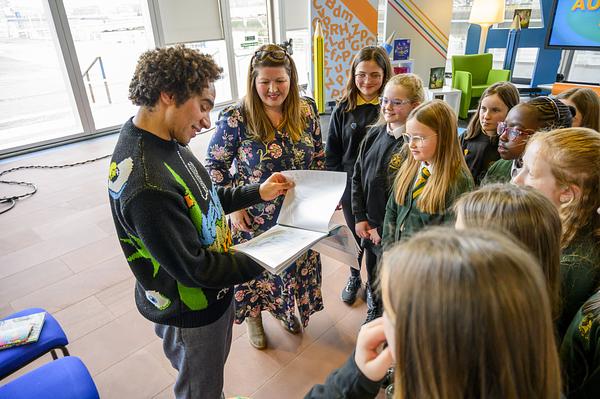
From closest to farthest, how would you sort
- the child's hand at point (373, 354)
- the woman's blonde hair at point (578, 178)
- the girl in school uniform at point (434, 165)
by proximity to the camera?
the child's hand at point (373, 354) → the woman's blonde hair at point (578, 178) → the girl in school uniform at point (434, 165)

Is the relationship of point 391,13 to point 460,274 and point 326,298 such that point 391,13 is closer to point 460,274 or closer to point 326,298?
point 326,298

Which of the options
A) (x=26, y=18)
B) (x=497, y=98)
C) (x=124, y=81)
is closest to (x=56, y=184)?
(x=26, y=18)

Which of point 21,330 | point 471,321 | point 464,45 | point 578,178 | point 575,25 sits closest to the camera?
point 471,321

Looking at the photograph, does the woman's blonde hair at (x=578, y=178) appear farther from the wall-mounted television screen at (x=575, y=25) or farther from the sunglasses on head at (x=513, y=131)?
the wall-mounted television screen at (x=575, y=25)

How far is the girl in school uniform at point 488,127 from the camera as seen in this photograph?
191cm

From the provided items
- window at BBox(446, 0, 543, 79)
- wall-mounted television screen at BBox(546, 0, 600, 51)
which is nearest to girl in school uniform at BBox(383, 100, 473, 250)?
wall-mounted television screen at BBox(546, 0, 600, 51)

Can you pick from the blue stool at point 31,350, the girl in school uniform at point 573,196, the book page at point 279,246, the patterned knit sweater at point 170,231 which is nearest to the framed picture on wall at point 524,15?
the girl in school uniform at point 573,196

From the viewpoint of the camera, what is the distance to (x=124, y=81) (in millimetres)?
6414

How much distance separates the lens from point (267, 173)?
1.71 m

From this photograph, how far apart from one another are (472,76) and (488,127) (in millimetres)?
4965

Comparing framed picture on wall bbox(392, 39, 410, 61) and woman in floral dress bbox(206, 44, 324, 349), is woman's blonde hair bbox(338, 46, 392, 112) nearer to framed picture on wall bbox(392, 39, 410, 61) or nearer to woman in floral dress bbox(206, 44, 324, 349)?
woman in floral dress bbox(206, 44, 324, 349)

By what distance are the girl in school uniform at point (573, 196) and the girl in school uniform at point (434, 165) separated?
318mm

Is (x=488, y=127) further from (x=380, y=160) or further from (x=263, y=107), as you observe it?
(x=263, y=107)

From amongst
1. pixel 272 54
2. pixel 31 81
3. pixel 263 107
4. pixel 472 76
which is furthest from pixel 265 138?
pixel 472 76
